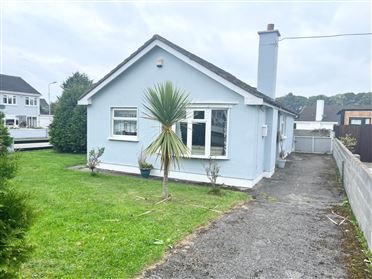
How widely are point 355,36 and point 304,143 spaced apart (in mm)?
10732

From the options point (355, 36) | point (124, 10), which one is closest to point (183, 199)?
point (124, 10)

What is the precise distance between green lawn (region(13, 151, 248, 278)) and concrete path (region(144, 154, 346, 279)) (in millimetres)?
408

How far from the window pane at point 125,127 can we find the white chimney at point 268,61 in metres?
5.83

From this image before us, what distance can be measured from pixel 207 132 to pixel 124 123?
12.8 feet

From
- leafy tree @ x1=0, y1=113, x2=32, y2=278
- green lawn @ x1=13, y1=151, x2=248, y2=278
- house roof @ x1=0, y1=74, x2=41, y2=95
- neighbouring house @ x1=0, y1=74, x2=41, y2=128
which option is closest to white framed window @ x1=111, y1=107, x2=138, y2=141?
green lawn @ x1=13, y1=151, x2=248, y2=278

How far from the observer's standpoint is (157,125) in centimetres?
1119

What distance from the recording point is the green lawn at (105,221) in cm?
394

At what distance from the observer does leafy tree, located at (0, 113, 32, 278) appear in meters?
2.45

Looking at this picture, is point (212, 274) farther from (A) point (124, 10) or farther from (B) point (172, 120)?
(A) point (124, 10)

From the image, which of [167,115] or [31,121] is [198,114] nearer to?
[167,115]

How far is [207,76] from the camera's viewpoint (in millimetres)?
10086

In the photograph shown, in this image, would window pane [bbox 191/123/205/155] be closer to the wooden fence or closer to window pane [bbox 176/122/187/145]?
window pane [bbox 176/122/187/145]

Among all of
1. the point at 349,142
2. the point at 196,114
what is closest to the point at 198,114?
the point at 196,114

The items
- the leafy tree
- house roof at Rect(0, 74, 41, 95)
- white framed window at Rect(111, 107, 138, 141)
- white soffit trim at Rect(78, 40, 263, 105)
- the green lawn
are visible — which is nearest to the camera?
the leafy tree
